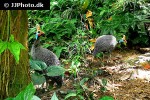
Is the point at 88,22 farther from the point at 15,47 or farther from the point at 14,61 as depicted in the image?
the point at 15,47

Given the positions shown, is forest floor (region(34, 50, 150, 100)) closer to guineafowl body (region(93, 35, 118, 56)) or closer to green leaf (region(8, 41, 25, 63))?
guineafowl body (region(93, 35, 118, 56))

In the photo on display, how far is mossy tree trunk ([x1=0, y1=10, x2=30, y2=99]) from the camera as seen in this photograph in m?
2.46

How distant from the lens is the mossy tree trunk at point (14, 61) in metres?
2.46

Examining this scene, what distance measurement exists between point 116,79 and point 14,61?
2.59 m

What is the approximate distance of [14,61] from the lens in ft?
8.38

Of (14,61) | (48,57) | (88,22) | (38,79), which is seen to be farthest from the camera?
(88,22)

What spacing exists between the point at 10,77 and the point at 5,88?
0.31 feet

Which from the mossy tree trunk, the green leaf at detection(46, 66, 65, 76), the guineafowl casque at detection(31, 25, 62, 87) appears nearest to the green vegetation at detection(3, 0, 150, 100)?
Result: the guineafowl casque at detection(31, 25, 62, 87)

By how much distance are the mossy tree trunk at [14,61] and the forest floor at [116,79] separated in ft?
3.64

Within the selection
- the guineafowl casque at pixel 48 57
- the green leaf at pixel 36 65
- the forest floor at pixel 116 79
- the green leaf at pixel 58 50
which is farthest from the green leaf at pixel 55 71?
the green leaf at pixel 58 50

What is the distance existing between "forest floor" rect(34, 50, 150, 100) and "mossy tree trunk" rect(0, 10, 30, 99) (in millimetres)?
1110

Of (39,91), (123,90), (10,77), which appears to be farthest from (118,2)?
(10,77)

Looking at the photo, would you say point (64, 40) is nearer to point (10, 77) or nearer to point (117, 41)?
point (117, 41)

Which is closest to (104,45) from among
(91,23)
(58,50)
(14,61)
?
(58,50)
